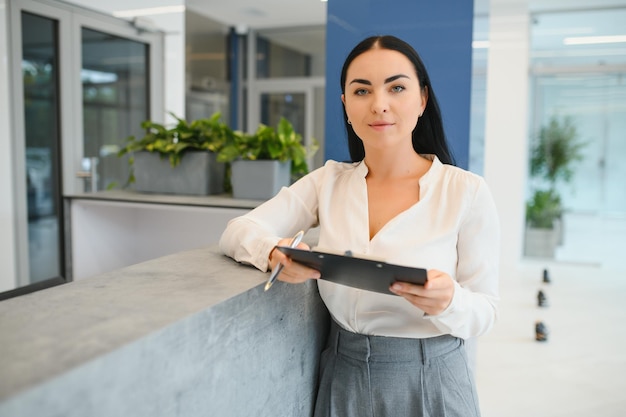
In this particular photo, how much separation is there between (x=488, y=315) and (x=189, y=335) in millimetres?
762

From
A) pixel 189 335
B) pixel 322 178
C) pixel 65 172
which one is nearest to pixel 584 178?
pixel 65 172

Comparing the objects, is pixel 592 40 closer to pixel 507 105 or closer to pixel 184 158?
pixel 507 105

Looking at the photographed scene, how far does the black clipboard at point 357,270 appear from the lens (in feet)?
3.61

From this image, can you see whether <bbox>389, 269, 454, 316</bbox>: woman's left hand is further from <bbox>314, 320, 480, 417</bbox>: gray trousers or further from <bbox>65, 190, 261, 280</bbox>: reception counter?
<bbox>65, 190, 261, 280</bbox>: reception counter

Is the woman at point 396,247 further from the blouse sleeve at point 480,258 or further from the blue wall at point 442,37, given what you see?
the blue wall at point 442,37

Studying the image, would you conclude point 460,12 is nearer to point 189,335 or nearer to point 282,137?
point 282,137

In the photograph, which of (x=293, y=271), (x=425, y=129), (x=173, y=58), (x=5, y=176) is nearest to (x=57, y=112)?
(x=5, y=176)

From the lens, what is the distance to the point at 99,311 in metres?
1.04

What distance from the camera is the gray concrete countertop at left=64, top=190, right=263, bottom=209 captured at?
2633 mm

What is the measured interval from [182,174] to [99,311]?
2.01 meters

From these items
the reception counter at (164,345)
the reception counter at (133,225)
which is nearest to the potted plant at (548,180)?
the reception counter at (133,225)

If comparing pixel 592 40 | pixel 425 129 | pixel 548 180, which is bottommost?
pixel 548 180

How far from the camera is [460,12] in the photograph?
93.0 inches

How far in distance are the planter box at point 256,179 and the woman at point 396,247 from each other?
1.12 meters
